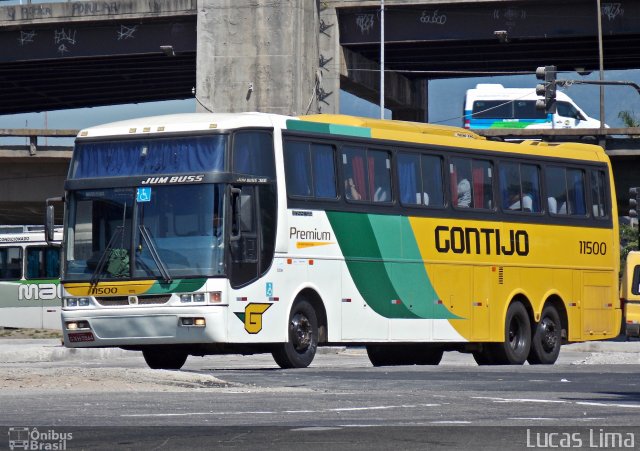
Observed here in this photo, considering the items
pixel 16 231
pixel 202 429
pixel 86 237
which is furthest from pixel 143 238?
pixel 16 231

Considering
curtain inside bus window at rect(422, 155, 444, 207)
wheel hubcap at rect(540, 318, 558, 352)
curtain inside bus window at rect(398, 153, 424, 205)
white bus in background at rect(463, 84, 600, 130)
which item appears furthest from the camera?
white bus in background at rect(463, 84, 600, 130)

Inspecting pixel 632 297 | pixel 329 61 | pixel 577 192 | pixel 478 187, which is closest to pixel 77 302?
pixel 478 187

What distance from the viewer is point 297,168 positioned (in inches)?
874

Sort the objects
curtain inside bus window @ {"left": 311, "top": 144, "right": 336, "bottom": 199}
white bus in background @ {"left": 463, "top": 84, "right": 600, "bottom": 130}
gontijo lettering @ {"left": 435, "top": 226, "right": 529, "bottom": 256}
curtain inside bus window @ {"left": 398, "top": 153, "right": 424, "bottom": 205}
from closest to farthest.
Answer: curtain inside bus window @ {"left": 311, "top": 144, "right": 336, "bottom": 199}
curtain inside bus window @ {"left": 398, "top": 153, "right": 424, "bottom": 205}
gontijo lettering @ {"left": 435, "top": 226, "right": 529, "bottom": 256}
white bus in background @ {"left": 463, "top": 84, "right": 600, "bottom": 130}

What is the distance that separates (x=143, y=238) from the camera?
69.8ft

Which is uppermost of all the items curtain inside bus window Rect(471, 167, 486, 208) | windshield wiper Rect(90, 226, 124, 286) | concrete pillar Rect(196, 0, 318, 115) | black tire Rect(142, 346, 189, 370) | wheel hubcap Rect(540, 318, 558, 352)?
concrete pillar Rect(196, 0, 318, 115)

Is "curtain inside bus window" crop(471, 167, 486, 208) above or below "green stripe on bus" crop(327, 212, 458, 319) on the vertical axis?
above

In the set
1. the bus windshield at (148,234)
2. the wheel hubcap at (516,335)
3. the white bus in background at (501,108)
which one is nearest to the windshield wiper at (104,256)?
the bus windshield at (148,234)

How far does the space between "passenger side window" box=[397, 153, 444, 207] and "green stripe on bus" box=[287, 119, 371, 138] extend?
847 millimetres

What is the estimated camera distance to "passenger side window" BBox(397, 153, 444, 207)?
24156 mm

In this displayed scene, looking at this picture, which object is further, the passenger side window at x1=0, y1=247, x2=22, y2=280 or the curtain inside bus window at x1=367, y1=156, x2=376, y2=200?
the passenger side window at x1=0, y1=247, x2=22, y2=280

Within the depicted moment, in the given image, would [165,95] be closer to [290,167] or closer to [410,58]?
[410,58]

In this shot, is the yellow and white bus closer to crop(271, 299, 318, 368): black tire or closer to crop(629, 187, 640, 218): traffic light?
crop(271, 299, 318, 368): black tire

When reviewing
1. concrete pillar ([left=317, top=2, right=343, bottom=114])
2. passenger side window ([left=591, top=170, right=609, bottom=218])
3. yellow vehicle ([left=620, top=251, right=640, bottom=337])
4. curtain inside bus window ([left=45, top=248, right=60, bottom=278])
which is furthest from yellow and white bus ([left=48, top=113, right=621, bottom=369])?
concrete pillar ([left=317, top=2, right=343, bottom=114])
